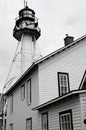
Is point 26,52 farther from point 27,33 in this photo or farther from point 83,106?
point 83,106

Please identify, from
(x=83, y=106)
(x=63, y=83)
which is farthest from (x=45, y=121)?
(x=83, y=106)

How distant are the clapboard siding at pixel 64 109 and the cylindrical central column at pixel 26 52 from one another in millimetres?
13473

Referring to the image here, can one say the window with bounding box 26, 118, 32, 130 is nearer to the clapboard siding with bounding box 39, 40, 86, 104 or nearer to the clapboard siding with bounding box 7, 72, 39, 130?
the clapboard siding with bounding box 7, 72, 39, 130

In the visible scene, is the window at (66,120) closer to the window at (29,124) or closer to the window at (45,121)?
the window at (45,121)

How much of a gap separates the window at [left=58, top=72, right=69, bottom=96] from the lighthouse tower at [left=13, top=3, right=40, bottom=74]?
39.4 ft

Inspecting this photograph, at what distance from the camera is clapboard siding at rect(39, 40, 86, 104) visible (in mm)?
16172

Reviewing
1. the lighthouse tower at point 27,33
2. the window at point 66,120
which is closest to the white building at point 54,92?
the window at point 66,120

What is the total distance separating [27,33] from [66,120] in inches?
824

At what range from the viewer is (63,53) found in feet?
56.5

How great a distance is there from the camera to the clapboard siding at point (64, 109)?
11.6m

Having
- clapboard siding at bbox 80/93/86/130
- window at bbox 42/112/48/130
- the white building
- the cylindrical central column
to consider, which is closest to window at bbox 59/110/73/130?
the white building

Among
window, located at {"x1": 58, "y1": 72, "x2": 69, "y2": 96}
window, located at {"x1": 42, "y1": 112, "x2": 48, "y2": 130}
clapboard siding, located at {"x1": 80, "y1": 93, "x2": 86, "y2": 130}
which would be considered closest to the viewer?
clapboard siding, located at {"x1": 80, "y1": 93, "x2": 86, "y2": 130}

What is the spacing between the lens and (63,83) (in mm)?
16562

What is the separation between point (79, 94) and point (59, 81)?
502 centimetres
